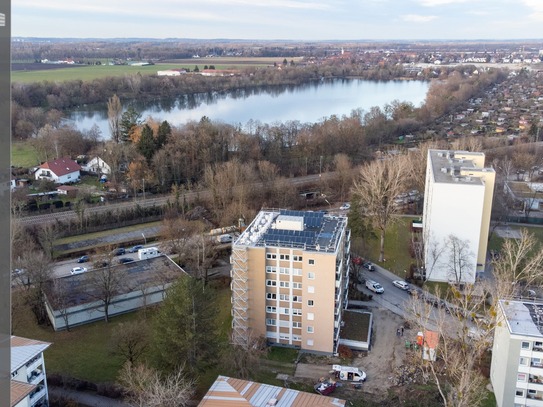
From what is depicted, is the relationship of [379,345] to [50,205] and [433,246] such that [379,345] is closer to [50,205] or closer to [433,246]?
[433,246]

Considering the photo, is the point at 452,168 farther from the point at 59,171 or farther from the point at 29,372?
the point at 59,171

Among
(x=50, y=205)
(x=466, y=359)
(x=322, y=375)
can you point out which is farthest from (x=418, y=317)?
(x=50, y=205)

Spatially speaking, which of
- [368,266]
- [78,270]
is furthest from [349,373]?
[78,270]

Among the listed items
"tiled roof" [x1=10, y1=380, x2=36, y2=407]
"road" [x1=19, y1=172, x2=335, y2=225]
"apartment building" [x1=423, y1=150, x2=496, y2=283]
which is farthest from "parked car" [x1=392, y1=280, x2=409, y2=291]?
"tiled roof" [x1=10, y1=380, x2=36, y2=407]

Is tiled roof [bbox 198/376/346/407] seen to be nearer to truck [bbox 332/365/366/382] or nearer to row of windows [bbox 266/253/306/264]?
truck [bbox 332/365/366/382]

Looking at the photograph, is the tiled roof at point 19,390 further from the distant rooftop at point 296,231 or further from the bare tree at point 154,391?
the distant rooftop at point 296,231
